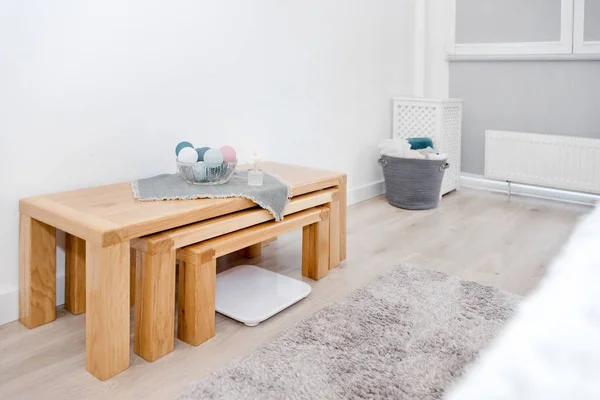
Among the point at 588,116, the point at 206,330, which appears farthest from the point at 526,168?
the point at 206,330

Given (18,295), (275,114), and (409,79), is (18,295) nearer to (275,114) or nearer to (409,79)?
(275,114)

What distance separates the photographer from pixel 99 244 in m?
1.23

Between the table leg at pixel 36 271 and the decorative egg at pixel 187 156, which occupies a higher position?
the decorative egg at pixel 187 156

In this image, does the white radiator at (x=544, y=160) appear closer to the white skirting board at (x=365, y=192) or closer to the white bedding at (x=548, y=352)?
the white skirting board at (x=365, y=192)

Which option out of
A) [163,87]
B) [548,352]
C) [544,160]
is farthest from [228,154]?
[544,160]

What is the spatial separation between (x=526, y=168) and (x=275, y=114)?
5.86 feet

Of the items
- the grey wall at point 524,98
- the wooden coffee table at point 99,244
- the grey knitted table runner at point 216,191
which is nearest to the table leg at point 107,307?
the wooden coffee table at point 99,244

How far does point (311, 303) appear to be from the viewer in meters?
1.71

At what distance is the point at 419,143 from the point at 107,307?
2283mm

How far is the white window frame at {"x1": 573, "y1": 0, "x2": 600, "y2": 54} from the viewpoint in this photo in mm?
3021

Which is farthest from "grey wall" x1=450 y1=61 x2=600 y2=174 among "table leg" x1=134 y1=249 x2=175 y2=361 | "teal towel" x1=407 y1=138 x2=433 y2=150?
"table leg" x1=134 y1=249 x2=175 y2=361

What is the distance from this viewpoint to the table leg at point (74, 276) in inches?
63.1

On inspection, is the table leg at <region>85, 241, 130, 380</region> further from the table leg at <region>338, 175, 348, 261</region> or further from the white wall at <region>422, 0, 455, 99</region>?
the white wall at <region>422, 0, 455, 99</region>

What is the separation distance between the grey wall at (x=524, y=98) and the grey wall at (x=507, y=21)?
0.54 feet
